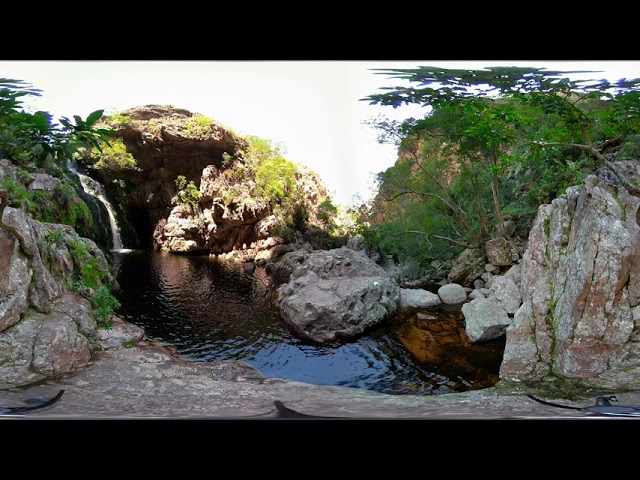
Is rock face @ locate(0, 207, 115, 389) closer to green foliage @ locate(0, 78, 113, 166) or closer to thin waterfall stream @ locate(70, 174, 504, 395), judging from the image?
thin waterfall stream @ locate(70, 174, 504, 395)

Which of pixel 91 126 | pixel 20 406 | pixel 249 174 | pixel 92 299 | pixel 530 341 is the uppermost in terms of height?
pixel 91 126

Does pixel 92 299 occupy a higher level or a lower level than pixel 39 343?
higher

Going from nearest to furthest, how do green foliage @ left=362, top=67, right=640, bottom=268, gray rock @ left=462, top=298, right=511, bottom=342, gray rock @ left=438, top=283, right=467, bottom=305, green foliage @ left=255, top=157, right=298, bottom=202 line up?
green foliage @ left=362, top=67, right=640, bottom=268 < green foliage @ left=255, top=157, right=298, bottom=202 < gray rock @ left=462, top=298, right=511, bottom=342 < gray rock @ left=438, top=283, right=467, bottom=305

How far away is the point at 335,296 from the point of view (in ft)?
15.5

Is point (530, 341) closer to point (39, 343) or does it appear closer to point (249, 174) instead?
point (249, 174)

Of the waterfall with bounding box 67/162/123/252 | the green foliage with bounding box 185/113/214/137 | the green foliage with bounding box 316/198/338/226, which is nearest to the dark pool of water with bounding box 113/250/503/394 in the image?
the waterfall with bounding box 67/162/123/252

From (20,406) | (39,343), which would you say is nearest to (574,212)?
(39,343)

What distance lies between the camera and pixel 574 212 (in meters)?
2.52

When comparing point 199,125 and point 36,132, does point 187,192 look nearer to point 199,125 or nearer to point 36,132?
point 199,125

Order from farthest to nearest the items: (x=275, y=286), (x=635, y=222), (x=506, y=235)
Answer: (x=275, y=286)
(x=506, y=235)
(x=635, y=222)

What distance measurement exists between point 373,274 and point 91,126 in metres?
3.13

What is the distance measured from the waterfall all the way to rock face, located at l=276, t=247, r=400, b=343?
1438 millimetres

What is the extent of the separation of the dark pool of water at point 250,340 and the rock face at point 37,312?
0.31m

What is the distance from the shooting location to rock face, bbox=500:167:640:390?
88.6 inches
